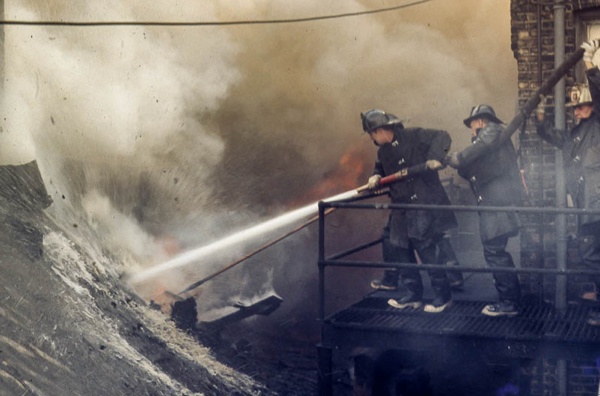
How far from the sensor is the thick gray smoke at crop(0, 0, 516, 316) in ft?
33.9

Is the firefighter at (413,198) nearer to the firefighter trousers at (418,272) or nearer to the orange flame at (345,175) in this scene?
the firefighter trousers at (418,272)

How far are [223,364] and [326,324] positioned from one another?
7.24ft

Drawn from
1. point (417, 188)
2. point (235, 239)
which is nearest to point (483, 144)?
point (417, 188)

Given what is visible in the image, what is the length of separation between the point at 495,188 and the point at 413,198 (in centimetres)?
71

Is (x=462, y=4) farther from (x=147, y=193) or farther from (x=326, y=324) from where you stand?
(x=326, y=324)

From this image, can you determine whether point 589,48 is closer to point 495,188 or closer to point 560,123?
point 495,188

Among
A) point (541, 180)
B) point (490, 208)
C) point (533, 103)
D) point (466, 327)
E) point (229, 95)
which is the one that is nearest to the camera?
point (490, 208)

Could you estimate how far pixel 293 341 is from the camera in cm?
976

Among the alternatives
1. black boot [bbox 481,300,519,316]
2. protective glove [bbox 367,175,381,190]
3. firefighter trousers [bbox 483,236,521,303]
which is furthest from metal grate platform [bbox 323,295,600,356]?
protective glove [bbox 367,175,381,190]

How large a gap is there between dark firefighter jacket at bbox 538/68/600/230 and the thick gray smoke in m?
3.84

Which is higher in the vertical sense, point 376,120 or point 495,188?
point 376,120

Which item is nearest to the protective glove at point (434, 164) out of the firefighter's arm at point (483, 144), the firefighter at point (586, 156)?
the firefighter's arm at point (483, 144)

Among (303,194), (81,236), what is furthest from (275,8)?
(81,236)

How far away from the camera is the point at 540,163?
21.8 feet
